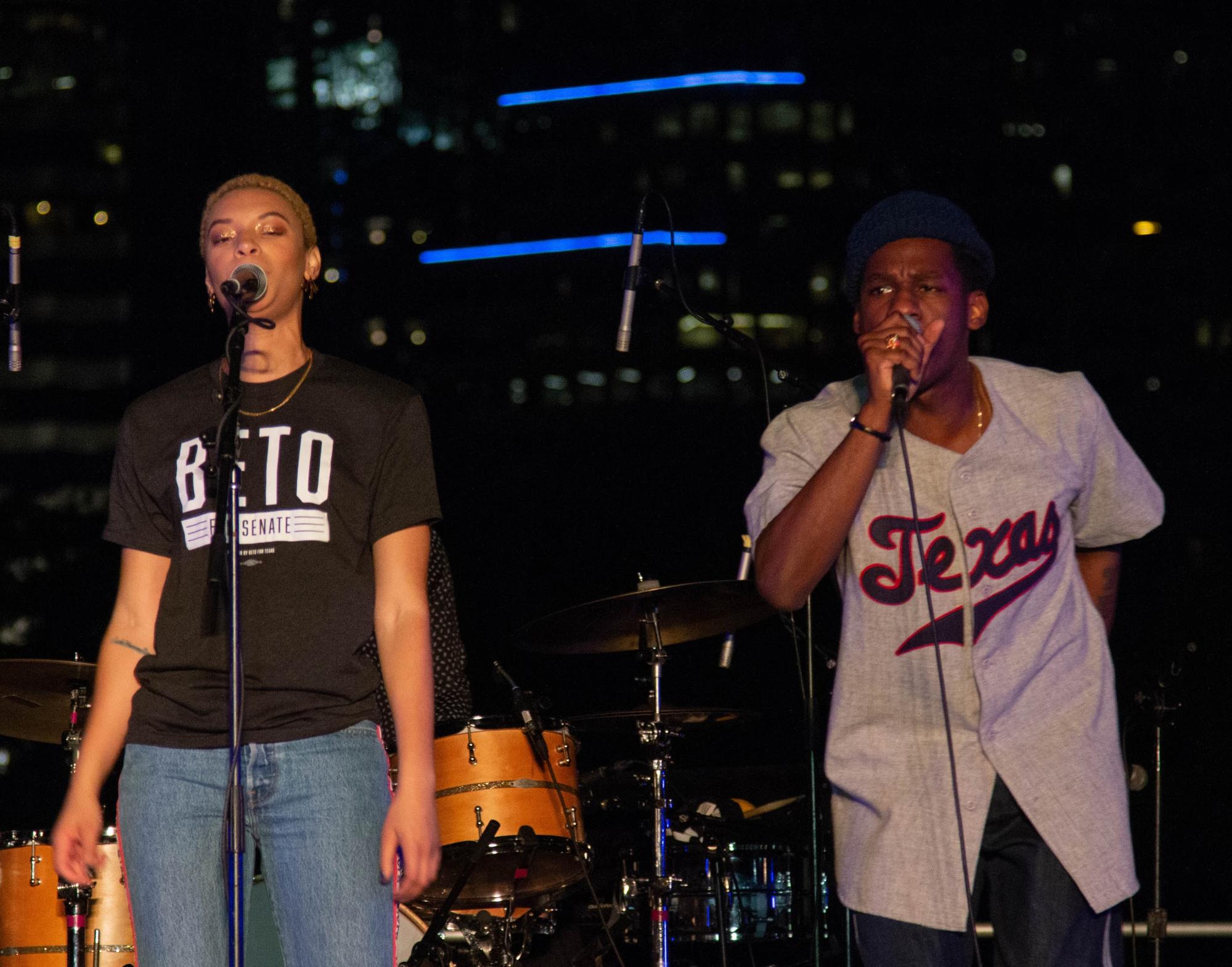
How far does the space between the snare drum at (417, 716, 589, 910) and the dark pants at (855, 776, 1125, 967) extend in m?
Result: 2.25

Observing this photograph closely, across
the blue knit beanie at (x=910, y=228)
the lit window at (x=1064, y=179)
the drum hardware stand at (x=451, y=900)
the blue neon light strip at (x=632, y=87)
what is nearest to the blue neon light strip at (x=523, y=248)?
the blue neon light strip at (x=632, y=87)

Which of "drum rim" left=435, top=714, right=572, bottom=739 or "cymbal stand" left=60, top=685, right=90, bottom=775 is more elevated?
"cymbal stand" left=60, top=685, right=90, bottom=775

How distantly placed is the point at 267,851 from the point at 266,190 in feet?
3.97

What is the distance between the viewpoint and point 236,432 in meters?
2.29

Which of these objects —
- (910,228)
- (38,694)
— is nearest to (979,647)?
(910,228)


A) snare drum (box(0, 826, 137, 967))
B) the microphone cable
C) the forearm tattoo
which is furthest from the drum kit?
the microphone cable

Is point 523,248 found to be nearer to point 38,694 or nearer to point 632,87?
point 632,87

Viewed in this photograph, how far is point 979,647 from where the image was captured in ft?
7.57

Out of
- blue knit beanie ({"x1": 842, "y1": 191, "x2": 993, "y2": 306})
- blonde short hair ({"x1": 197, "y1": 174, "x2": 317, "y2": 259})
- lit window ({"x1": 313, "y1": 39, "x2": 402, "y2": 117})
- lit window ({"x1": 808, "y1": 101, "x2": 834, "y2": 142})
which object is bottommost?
blue knit beanie ({"x1": 842, "y1": 191, "x2": 993, "y2": 306})

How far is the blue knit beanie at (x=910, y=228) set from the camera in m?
2.49

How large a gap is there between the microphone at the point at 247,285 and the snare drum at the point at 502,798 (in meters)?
2.27

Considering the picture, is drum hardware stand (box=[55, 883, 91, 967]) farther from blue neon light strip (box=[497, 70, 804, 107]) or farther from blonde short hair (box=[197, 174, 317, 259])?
blue neon light strip (box=[497, 70, 804, 107])

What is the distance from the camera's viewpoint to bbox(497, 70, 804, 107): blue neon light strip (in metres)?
15.5

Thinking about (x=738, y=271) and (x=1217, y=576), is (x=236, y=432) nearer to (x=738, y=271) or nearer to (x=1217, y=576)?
(x=1217, y=576)
